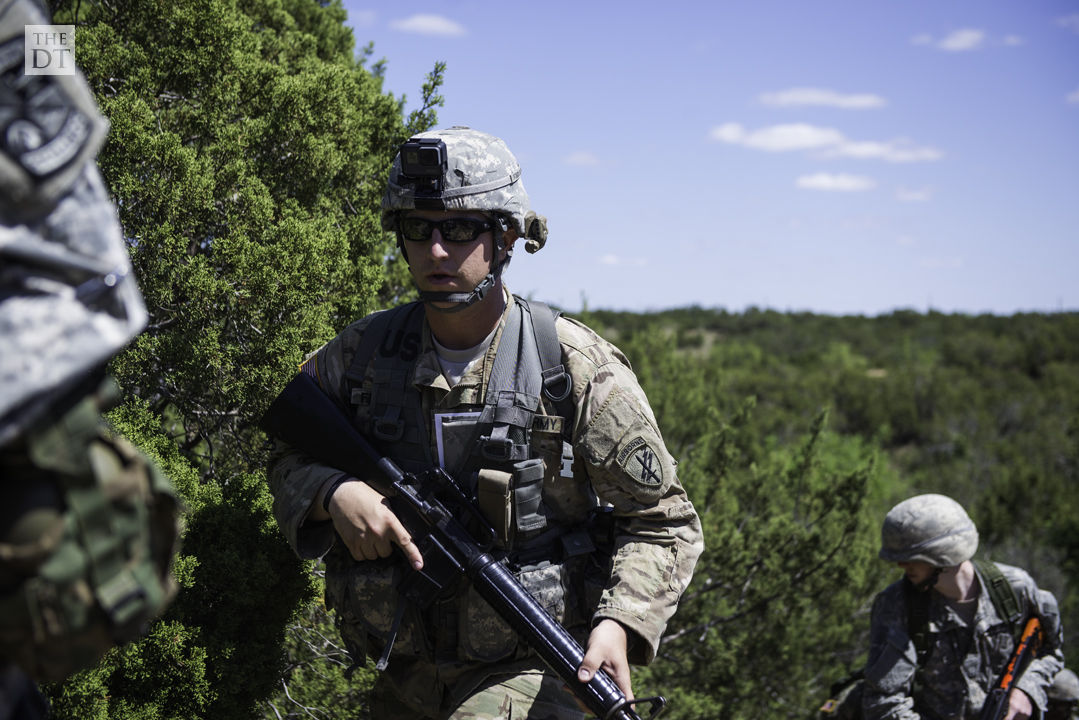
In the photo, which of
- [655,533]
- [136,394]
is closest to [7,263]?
[655,533]

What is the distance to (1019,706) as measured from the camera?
15.2 feet

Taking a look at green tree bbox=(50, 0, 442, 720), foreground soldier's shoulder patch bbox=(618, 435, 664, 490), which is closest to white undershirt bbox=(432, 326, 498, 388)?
foreground soldier's shoulder patch bbox=(618, 435, 664, 490)

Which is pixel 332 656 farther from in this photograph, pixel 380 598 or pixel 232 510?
pixel 380 598

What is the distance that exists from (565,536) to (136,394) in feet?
5.58

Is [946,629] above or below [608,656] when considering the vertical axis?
below

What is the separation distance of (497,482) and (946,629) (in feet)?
10.1

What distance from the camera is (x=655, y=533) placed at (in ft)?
9.59

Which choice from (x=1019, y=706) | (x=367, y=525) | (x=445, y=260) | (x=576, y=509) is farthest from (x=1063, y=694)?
(x=445, y=260)

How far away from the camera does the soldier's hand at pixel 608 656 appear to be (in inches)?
103

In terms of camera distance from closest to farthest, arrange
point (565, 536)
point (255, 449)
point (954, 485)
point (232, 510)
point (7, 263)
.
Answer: point (7, 263), point (565, 536), point (232, 510), point (255, 449), point (954, 485)

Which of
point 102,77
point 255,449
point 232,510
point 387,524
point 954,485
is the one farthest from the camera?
point 954,485

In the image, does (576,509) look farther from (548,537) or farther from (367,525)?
(367,525)

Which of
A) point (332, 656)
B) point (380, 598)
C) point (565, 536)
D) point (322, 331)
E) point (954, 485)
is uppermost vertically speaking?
point (322, 331)

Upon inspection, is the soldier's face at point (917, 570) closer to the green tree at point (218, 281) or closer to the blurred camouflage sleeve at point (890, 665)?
the blurred camouflage sleeve at point (890, 665)
